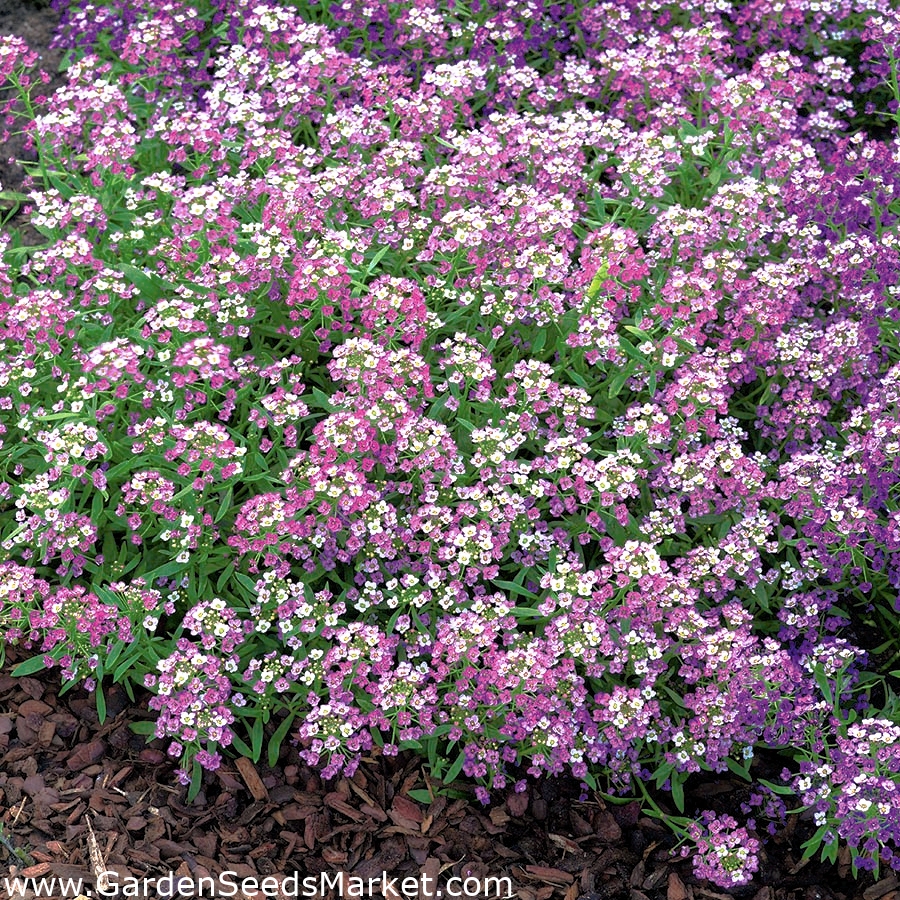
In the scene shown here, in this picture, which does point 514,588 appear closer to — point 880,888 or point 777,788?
point 777,788

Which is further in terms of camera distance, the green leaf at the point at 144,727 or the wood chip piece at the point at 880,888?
the green leaf at the point at 144,727

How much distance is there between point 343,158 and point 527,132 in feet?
3.25

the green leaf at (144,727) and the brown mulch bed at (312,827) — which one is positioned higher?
the green leaf at (144,727)

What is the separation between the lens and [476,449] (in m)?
5.15

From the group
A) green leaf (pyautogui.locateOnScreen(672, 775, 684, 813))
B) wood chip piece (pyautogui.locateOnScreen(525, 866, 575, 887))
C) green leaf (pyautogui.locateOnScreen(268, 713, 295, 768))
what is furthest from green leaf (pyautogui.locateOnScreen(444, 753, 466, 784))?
green leaf (pyautogui.locateOnScreen(672, 775, 684, 813))

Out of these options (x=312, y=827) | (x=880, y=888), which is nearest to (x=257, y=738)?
(x=312, y=827)

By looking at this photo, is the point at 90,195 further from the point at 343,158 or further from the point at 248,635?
the point at 248,635

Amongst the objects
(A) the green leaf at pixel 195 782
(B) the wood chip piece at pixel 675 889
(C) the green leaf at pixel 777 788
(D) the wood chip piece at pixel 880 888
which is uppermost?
(A) the green leaf at pixel 195 782

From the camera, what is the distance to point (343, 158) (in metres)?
6.05

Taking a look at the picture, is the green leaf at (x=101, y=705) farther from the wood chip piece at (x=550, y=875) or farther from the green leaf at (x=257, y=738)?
the wood chip piece at (x=550, y=875)

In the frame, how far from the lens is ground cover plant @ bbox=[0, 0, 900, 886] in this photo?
15.3 ft

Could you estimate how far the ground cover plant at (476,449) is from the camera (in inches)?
183

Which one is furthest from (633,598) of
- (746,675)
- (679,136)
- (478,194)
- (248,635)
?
(679,136)

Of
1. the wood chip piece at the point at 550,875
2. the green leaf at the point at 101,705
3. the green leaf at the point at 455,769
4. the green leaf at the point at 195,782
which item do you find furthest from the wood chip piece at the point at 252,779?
the wood chip piece at the point at 550,875
